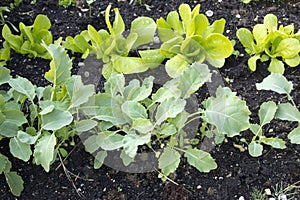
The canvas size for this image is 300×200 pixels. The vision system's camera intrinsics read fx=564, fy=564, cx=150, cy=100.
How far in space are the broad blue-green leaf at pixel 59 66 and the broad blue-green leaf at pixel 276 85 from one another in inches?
28.2

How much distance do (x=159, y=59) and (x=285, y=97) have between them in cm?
54

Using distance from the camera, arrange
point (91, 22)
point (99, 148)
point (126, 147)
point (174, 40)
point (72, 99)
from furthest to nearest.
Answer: point (91, 22), point (174, 40), point (99, 148), point (72, 99), point (126, 147)

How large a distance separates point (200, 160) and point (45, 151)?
546mm

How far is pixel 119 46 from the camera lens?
7.70 feet

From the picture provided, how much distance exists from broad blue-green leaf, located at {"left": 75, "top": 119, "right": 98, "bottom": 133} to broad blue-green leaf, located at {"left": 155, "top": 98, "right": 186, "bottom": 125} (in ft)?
0.74

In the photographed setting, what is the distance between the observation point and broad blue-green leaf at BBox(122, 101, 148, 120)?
1980 mm

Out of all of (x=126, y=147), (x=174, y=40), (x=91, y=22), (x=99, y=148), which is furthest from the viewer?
(x=91, y=22)

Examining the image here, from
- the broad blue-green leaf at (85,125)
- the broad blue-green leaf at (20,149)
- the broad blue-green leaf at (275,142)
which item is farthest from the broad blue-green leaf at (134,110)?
the broad blue-green leaf at (275,142)

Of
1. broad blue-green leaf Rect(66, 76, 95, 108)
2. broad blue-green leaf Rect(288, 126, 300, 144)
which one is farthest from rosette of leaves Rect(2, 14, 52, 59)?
broad blue-green leaf Rect(288, 126, 300, 144)

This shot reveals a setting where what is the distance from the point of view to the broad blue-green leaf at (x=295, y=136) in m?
2.03

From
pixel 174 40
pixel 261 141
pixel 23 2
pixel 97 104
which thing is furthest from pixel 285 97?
pixel 23 2

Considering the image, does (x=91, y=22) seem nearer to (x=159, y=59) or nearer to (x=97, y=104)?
(x=159, y=59)

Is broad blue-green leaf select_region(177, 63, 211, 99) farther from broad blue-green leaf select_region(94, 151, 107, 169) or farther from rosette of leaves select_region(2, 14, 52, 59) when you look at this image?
rosette of leaves select_region(2, 14, 52, 59)

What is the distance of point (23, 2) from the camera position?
2.72 meters
